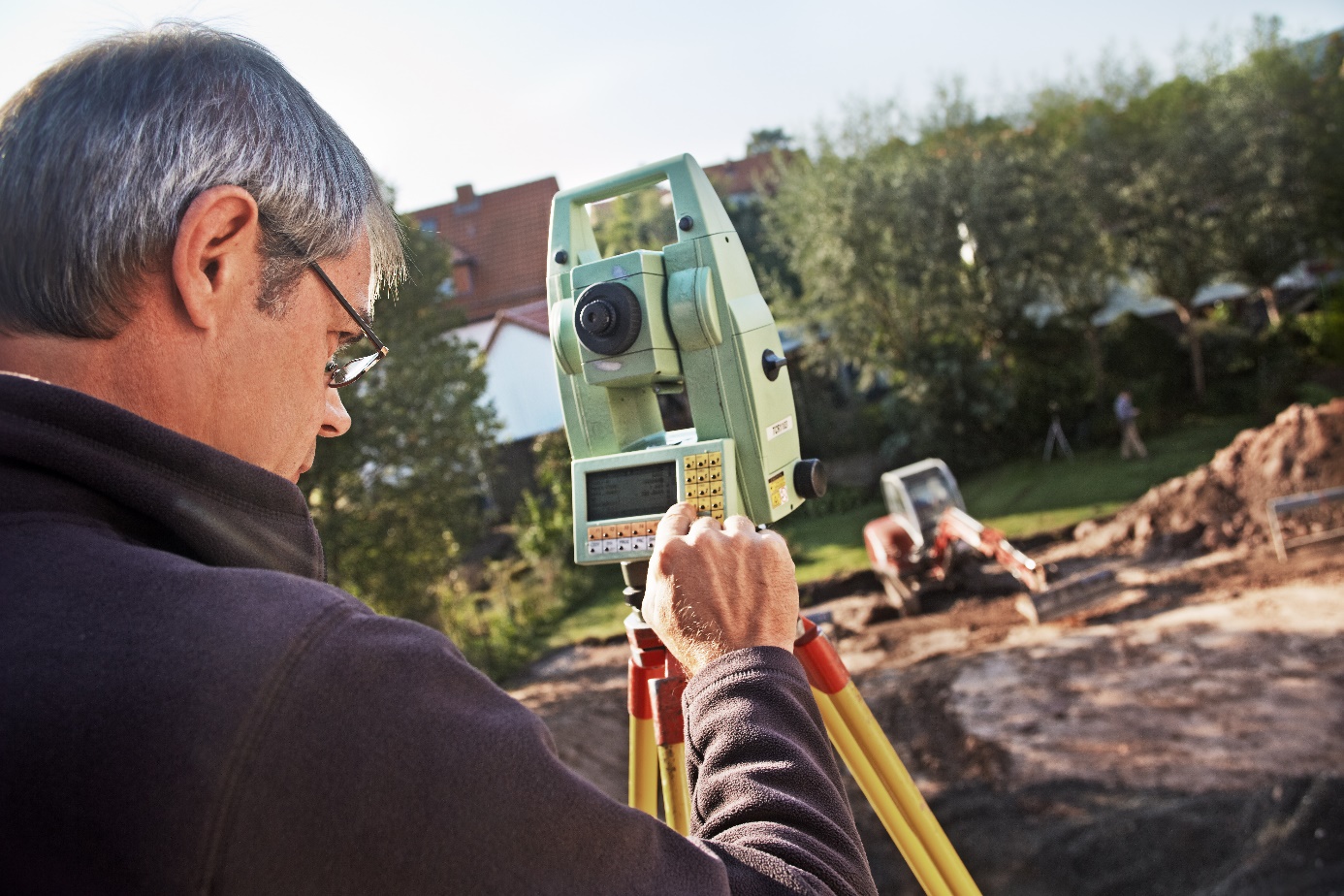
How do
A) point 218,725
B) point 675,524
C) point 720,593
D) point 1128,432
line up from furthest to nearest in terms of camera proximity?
point 1128,432, point 675,524, point 720,593, point 218,725

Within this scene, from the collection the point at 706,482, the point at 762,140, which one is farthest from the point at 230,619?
the point at 762,140

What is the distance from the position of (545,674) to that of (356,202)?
10.6 m

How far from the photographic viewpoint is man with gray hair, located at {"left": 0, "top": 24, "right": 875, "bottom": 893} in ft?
2.36

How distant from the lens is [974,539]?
8672 millimetres

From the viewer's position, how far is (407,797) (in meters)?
0.76

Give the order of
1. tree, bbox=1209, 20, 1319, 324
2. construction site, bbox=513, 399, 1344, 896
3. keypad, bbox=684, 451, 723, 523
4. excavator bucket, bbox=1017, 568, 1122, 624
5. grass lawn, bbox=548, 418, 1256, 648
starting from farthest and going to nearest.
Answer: tree, bbox=1209, 20, 1319, 324, grass lawn, bbox=548, 418, 1256, 648, excavator bucket, bbox=1017, 568, 1122, 624, construction site, bbox=513, 399, 1344, 896, keypad, bbox=684, 451, 723, 523

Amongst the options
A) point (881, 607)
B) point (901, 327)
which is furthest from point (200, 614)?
point (901, 327)

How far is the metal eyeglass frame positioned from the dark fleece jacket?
326mm

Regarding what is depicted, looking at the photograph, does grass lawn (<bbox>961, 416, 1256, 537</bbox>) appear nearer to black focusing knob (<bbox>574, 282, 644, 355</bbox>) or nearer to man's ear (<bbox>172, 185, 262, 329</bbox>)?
black focusing knob (<bbox>574, 282, 644, 355</bbox>)

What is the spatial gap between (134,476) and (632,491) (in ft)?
4.25

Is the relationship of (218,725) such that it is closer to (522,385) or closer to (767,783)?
(767,783)

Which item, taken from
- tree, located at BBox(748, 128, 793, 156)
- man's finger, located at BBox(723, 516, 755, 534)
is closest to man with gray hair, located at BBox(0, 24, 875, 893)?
man's finger, located at BBox(723, 516, 755, 534)

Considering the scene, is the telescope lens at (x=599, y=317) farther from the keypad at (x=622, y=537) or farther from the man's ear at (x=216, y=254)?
the man's ear at (x=216, y=254)

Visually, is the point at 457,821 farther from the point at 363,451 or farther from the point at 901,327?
the point at 901,327
